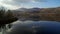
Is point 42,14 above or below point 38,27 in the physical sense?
above

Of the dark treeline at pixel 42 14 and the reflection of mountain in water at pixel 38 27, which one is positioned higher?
the dark treeline at pixel 42 14

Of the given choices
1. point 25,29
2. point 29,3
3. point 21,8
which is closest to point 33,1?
point 29,3

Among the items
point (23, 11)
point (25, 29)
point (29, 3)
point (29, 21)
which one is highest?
point (29, 3)

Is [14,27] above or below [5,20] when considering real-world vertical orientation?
below

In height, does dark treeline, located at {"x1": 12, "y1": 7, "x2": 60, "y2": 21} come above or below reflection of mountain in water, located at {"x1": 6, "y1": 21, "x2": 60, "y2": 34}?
above

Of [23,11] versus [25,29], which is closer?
[23,11]

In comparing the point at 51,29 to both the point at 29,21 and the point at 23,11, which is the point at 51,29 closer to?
the point at 29,21

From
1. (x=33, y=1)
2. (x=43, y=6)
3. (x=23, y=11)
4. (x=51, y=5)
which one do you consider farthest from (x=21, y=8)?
(x=51, y=5)
